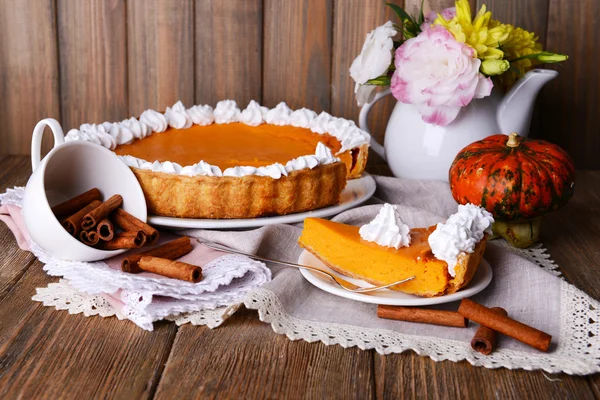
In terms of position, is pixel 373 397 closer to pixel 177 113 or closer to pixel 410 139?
pixel 410 139

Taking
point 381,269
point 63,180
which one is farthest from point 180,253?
point 381,269

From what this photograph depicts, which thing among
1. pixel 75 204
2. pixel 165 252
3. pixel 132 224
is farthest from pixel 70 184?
pixel 165 252

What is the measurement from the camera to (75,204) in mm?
1513

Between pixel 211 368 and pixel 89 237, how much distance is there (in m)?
0.47

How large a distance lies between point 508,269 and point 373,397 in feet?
1.53

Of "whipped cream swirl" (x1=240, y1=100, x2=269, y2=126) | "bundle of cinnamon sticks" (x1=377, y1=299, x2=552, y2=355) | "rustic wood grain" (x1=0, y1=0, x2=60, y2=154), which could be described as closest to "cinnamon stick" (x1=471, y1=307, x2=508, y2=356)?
"bundle of cinnamon sticks" (x1=377, y1=299, x2=552, y2=355)

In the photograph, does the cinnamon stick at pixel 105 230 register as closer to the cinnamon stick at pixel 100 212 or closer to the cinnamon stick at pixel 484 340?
the cinnamon stick at pixel 100 212

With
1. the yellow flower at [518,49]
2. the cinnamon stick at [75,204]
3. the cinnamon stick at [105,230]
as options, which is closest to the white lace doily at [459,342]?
the cinnamon stick at [105,230]

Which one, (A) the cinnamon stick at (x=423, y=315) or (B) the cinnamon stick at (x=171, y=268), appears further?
(B) the cinnamon stick at (x=171, y=268)

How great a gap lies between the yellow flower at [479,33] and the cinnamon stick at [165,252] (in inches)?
29.5

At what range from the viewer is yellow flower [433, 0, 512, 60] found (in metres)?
1.68

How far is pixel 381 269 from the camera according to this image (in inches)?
49.4

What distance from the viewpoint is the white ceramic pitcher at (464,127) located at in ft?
5.77

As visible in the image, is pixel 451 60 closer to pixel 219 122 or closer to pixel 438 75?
pixel 438 75
